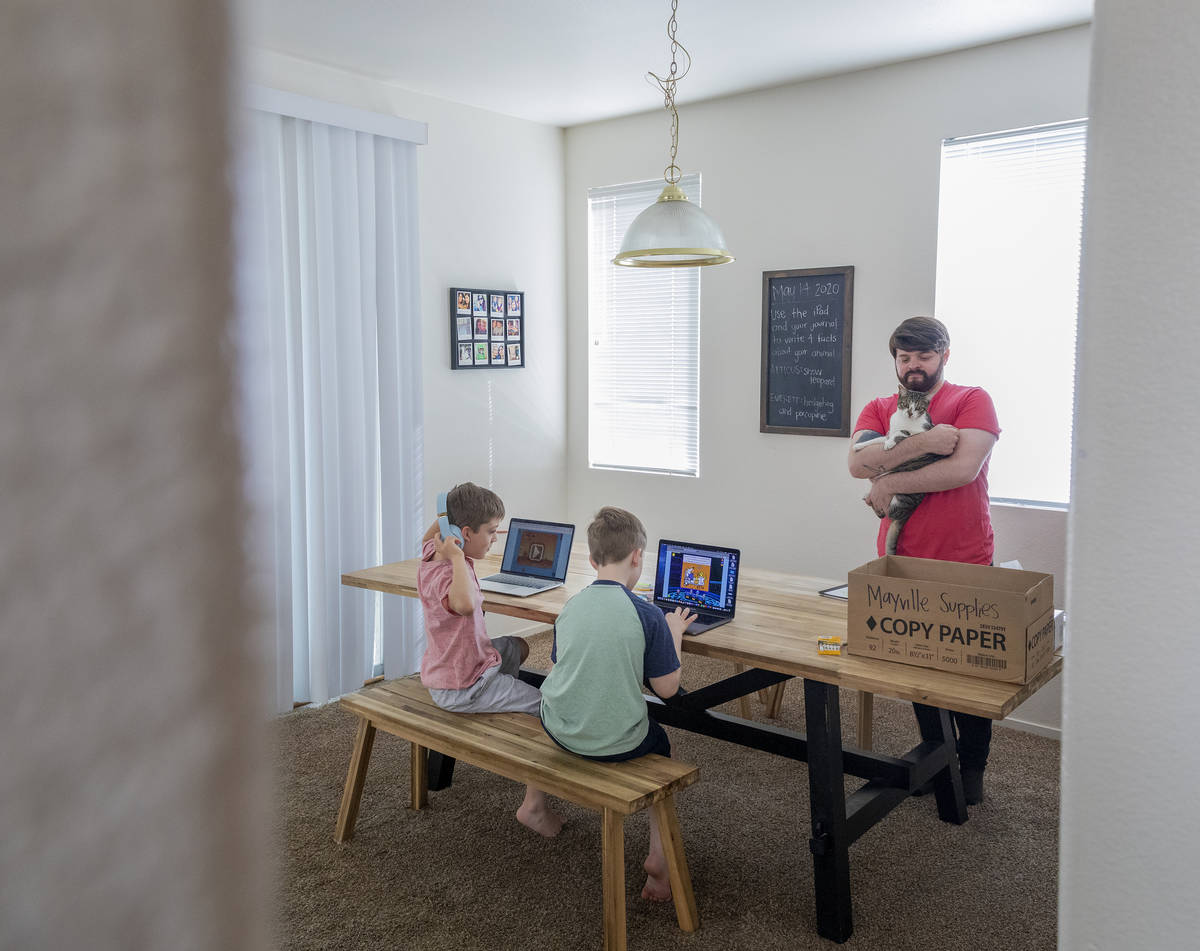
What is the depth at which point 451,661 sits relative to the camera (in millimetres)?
2900

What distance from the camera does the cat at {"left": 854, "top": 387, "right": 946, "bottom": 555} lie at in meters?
3.02

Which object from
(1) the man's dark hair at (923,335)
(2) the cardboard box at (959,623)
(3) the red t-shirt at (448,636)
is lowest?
(3) the red t-shirt at (448,636)

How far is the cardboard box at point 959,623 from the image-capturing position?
7.03 feet

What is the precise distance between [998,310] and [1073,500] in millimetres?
3113

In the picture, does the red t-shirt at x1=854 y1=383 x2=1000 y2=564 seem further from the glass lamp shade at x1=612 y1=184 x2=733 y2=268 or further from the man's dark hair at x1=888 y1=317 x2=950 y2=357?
the glass lamp shade at x1=612 y1=184 x2=733 y2=268

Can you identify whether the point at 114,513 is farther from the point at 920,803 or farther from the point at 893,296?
the point at 893,296

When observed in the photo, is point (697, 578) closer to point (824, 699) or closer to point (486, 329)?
point (824, 699)

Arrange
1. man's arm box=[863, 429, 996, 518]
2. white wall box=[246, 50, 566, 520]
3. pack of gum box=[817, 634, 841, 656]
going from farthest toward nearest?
white wall box=[246, 50, 566, 520] → man's arm box=[863, 429, 996, 518] → pack of gum box=[817, 634, 841, 656]

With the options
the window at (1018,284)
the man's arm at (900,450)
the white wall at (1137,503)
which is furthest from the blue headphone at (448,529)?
the window at (1018,284)

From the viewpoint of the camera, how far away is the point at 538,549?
3381 mm

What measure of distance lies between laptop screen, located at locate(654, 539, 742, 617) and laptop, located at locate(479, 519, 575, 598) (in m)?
0.43

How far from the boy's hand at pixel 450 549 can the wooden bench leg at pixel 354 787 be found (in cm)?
64

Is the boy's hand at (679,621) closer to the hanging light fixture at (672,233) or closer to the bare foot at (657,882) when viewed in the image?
the bare foot at (657,882)

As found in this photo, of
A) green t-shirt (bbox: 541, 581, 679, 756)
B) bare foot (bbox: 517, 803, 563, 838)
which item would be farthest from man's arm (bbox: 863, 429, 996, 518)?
bare foot (bbox: 517, 803, 563, 838)
